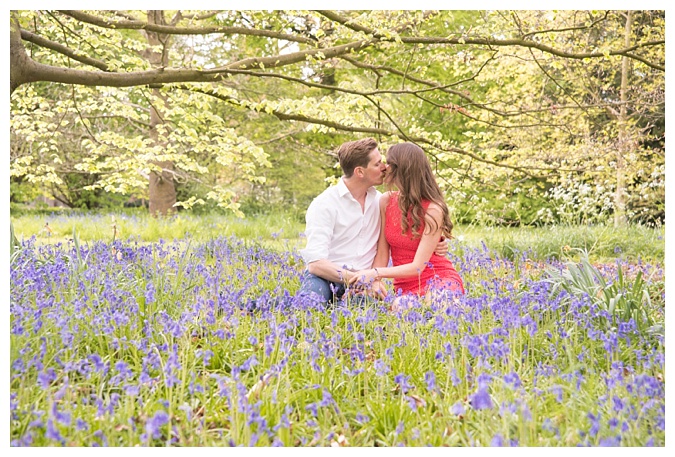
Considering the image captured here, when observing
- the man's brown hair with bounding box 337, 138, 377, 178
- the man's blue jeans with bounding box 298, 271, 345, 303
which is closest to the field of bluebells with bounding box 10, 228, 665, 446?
the man's blue jeans with bounding box 298, 271, 345, 303

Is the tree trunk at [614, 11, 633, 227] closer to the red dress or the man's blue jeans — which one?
the red dress

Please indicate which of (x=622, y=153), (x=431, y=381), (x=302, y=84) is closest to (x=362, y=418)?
(x=431, y=381)

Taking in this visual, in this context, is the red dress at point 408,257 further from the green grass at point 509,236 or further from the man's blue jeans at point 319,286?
the green grass at point 509,236

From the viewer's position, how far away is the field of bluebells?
1959 millimetres

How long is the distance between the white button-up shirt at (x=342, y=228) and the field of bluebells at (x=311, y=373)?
1.80 ft

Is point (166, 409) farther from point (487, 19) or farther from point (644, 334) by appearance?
point (487, 19)

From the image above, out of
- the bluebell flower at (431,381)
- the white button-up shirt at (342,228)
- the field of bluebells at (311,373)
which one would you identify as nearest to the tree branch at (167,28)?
the white button-up shirt at (342,228)

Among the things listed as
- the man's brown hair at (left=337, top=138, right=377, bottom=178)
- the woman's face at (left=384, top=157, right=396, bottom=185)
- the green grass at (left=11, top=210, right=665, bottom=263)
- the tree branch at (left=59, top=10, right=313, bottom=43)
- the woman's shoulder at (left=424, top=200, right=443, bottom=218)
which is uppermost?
the tree branch at (left=59, top=10, right=313, bottom=43)

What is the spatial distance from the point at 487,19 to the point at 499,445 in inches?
182

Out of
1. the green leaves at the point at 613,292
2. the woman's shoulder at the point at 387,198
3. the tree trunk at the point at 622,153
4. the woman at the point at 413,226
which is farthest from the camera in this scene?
the tree trunk at the point at 622,153

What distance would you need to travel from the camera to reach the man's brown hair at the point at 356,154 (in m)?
3.96

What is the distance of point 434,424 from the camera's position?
208cm
